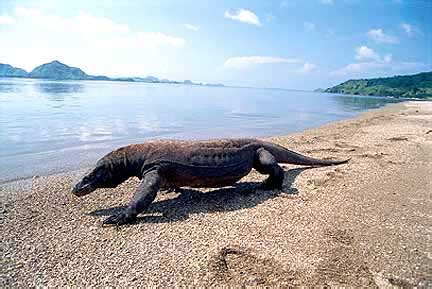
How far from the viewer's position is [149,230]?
6.72m

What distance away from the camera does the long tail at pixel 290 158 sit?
10.5 metres

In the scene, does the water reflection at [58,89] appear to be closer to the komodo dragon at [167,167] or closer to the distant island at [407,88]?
the komodo dragon at [167,167]

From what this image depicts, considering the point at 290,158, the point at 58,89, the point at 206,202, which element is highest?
the point at 290,158

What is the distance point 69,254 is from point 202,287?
249cm

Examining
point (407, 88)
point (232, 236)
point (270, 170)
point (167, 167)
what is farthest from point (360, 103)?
point (407, 88)

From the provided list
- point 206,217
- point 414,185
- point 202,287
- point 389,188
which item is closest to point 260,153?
point 206,217

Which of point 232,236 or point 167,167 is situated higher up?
point 167,167

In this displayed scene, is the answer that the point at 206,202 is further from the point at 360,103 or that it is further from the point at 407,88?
the point at 407,88

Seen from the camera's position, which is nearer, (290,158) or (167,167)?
(167,167)

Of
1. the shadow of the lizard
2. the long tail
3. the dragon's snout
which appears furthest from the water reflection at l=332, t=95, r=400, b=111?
the dragon's snout

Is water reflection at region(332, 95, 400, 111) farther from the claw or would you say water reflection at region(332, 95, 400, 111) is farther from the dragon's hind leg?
the claw

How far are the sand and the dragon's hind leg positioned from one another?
0.28 metres

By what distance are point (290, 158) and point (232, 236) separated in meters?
5.30

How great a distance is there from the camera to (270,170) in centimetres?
931
